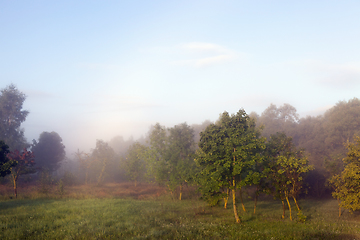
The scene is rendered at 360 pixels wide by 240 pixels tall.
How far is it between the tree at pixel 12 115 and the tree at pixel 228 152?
65.6m

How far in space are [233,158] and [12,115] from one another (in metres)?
74.7

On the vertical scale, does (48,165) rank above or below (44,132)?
below

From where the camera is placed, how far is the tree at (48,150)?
223 feet

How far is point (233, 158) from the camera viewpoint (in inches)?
798

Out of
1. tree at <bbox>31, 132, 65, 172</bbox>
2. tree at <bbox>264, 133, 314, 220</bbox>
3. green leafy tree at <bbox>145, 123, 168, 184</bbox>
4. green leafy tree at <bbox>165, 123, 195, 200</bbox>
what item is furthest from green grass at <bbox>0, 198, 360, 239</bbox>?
tree at <bbox>31, 132, 65, 172</bbox>

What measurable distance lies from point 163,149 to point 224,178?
79.6 ft

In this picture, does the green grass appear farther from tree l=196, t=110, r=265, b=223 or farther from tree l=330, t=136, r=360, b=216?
tree l=196, t=110, r=265, b=223

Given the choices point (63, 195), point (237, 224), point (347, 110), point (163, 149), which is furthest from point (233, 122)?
point (347, 110)

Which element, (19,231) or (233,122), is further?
(233,122)

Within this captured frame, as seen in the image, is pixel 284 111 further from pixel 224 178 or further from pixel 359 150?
pixel 224 178

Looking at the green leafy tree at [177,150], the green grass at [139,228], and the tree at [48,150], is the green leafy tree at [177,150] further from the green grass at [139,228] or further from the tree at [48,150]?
the tree at [48,150]

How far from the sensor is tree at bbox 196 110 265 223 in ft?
63.5

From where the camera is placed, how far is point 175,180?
3494cm

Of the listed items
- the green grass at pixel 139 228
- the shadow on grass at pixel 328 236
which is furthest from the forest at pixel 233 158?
the shadow on grass at pixel 328 236
